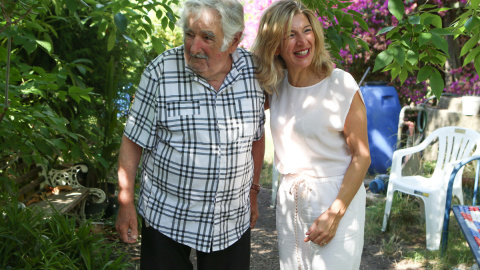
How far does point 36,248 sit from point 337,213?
175cm

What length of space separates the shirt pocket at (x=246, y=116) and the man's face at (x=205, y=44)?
0.16 m

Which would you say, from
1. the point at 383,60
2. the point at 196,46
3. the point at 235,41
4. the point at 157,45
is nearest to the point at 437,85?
the point at 383,60

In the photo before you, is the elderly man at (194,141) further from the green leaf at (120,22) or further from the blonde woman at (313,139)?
the green leaf at (120,22)

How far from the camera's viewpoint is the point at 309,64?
1862mm

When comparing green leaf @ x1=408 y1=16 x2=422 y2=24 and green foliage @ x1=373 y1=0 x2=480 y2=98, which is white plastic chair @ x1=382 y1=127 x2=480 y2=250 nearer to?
green foliage @ x1=373 y1=0 x2=480 y2=98

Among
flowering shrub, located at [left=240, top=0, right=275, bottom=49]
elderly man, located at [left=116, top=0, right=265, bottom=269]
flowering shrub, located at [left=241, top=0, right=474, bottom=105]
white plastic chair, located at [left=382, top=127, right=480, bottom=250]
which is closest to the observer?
elderly man, located at [left=116, top=0, right=265, bottom=269]

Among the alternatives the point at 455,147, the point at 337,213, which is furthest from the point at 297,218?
the point at 455,147

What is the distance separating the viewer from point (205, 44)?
176 cm

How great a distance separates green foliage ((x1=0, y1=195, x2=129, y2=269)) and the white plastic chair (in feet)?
8.14

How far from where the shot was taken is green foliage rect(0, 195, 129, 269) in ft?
8.60

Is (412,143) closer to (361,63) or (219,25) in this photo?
(361,63)

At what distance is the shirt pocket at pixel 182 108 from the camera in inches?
69.6

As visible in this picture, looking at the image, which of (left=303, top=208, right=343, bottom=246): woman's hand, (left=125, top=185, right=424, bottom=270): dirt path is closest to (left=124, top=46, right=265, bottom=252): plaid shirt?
(left=303, top=208, right=343, bottom=246): woman's hand

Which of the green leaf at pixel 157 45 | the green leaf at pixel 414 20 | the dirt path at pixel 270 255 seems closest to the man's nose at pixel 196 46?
the green leaf at pixel 414 20
